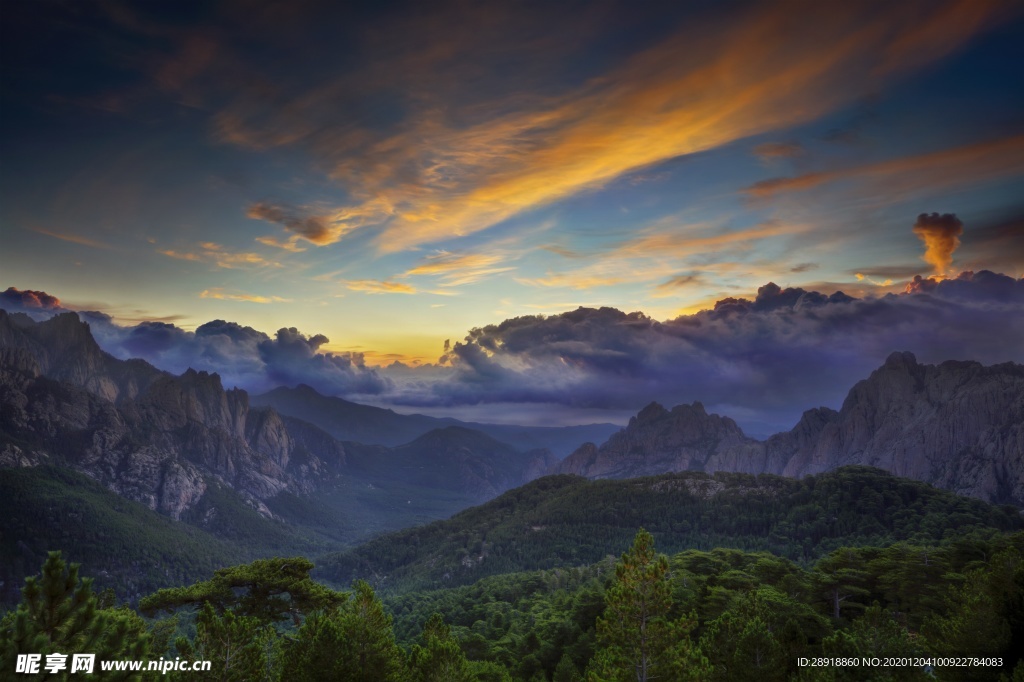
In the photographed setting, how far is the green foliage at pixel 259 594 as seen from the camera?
1962 inches

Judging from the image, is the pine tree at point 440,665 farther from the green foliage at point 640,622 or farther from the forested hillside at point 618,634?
the green foliage at point 640,622

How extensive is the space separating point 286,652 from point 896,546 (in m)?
99.4

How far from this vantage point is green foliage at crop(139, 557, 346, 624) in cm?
4984

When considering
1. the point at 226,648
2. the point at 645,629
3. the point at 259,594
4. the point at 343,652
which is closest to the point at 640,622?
the point at 645,629

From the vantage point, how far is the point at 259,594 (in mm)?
52094

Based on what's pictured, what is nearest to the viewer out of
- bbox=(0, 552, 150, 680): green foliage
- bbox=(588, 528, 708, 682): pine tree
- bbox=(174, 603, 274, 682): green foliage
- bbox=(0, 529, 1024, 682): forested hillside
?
bbox=(0, 552, 150, 680): green foliage

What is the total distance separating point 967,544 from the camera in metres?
78.2

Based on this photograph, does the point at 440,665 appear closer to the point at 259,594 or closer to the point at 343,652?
the point at 343,652

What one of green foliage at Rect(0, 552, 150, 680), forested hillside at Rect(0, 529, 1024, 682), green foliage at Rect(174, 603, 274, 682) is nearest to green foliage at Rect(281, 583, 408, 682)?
forested hillside at Rect(0, 529, 1024, 682)

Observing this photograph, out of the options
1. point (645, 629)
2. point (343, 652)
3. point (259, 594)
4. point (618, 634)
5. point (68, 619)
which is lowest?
point (259, 594)

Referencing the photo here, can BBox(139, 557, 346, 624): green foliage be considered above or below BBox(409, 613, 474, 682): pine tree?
above

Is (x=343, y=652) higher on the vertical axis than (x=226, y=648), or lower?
lower

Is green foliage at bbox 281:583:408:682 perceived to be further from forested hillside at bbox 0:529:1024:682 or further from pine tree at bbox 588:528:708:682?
pine tree at bbox 588:528:708:682

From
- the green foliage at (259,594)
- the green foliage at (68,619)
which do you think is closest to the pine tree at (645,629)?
the green foliage at (68,619)
